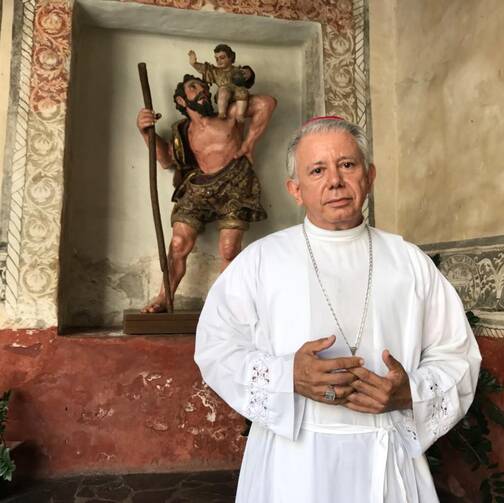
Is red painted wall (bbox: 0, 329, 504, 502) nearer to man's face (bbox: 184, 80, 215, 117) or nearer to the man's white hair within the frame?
man's face (bbox: 184, 80, 215, 117)

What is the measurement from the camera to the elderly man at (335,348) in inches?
54.1

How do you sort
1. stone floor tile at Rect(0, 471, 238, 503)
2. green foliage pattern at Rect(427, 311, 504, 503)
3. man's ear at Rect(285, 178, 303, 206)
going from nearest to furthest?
man's ear at Rect(285, 178, 303, 206)
green foliage pattern at Rect(427, 311, 504, 503)
stone floor tile at Rect(0, 471, 238, 503)

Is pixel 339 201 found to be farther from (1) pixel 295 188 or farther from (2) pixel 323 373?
(2) pixel 323 373

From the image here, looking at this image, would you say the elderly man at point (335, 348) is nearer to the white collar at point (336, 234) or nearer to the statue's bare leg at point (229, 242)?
the white collar at point (336, 234)

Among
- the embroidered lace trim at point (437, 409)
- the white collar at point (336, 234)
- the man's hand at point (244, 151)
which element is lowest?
the embroidered lace trim at point (437, 409)

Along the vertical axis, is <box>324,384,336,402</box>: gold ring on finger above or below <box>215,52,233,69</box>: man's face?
below

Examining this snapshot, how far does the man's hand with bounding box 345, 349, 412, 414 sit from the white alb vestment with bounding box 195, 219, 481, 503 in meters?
0.06

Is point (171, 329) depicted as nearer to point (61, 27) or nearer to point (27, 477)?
point (27, 477)

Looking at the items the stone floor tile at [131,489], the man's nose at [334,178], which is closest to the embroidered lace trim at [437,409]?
the man's nose at [334,178]

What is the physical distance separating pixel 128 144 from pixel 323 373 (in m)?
2.86

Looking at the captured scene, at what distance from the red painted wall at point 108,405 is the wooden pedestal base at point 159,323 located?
51 mm

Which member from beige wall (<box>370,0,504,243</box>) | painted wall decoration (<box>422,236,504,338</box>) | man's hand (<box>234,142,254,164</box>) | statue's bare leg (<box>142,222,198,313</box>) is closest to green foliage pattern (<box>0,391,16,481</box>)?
statue's bare leg (<box>142,222,198,313</box>)

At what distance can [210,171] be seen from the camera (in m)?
3.29

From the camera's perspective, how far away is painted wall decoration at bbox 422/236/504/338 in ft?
7.68
